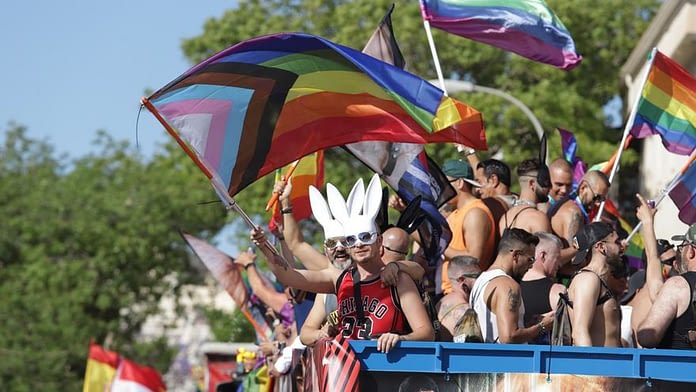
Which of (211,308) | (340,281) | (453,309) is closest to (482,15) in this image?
(453,309)

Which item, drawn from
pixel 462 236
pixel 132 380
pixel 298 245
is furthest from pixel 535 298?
pixel 132 380

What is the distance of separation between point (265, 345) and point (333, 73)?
379cm

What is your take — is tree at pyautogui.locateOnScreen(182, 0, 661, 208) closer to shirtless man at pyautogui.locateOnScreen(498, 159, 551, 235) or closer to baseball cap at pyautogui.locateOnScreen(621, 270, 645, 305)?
shirtless man at pyautogui.locateOnScreen(498, 159, 551, 235)

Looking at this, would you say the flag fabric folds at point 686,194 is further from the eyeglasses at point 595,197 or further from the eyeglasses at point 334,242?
the eyeglasses at point 334,242

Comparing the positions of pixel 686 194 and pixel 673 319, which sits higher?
pixel 686 194

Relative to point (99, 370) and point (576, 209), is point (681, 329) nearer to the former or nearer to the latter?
point (576, 209)

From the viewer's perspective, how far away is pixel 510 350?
7746 mm

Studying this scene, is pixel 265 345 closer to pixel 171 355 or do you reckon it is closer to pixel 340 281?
pixel 340 281

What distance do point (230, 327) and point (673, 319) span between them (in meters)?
24.8

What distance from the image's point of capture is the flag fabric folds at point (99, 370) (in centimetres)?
2502

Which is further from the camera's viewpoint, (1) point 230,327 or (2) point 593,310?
(1) point 230,327

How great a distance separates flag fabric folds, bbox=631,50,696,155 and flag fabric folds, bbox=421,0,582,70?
74 cm

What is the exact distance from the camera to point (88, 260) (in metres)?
37.4

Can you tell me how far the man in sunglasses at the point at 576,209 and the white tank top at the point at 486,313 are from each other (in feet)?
5.21
